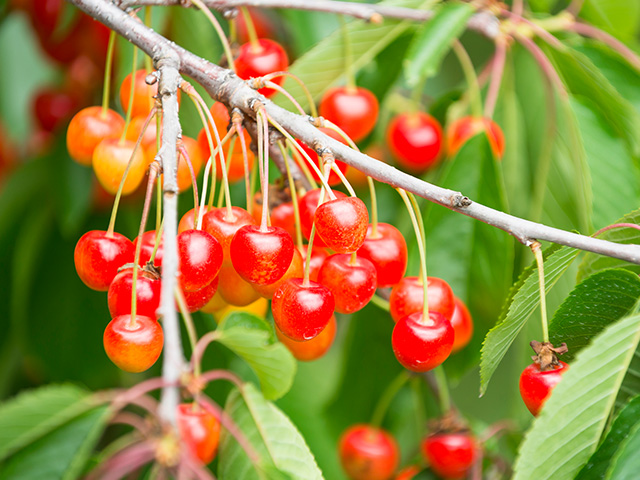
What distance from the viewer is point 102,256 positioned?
910 mm

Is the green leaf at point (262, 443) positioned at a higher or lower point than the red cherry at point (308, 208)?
lower

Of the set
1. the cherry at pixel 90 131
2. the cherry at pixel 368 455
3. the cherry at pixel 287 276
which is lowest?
the cherry at pixel 368 455

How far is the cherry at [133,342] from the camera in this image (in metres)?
0.80

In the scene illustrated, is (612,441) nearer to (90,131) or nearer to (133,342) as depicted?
(133,342)

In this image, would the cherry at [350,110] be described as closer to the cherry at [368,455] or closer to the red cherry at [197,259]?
the red cherry at [197,259]

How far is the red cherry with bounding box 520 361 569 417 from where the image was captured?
2.64 feet

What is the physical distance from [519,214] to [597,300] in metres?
0.99

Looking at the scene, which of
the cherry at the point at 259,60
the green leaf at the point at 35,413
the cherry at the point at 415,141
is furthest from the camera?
the cherry at the point at 415,141

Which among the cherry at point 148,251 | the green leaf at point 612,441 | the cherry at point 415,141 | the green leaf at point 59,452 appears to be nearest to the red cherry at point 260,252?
the cherry at point 148,251

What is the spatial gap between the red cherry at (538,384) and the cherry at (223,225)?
438 mm

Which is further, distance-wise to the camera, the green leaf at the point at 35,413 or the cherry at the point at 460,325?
the cherry at the point at 460,325

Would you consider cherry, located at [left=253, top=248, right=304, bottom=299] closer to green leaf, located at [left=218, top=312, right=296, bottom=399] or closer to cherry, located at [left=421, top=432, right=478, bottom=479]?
green leaf, located at [left=218, top=312, right=296, bottom=399]

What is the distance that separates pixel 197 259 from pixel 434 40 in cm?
77

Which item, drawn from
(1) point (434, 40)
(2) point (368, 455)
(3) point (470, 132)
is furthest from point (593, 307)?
(2) point (368, 455)
